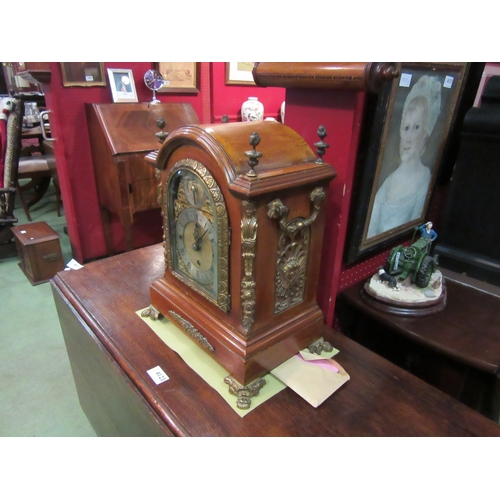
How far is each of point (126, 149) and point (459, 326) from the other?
6.66ft

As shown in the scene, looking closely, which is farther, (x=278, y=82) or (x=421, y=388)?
(x=278, y=82)

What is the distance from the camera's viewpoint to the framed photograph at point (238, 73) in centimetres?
327

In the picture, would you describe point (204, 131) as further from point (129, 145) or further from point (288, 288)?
point (129, 145)

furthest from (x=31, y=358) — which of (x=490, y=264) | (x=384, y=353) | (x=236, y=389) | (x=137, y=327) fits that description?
(x=490, y=264)

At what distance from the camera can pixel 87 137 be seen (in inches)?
101

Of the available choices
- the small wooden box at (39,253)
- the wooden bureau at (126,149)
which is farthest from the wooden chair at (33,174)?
the wooden bureau at (126,149)

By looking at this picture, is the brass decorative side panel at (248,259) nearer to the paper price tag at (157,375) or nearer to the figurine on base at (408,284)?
the paper price tag at (157,375)

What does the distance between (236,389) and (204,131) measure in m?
0.55

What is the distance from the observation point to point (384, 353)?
118 centimetres

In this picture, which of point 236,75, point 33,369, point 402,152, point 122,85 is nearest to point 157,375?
point 402,152

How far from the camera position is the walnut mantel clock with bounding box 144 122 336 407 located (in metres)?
0.72

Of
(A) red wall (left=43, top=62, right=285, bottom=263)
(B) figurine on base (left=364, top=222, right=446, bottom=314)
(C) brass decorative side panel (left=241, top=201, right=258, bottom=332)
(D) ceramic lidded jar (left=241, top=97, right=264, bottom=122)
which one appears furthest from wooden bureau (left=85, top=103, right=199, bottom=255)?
(C) brass decorative side panel (left=241, top=201, right=258, bottom=332)

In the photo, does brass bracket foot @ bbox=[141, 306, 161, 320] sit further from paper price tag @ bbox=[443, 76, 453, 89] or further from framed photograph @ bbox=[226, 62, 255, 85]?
framed photograph @ bbox=[226, 62, 255, 85]

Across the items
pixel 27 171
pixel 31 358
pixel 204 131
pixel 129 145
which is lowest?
pixel 31 358
